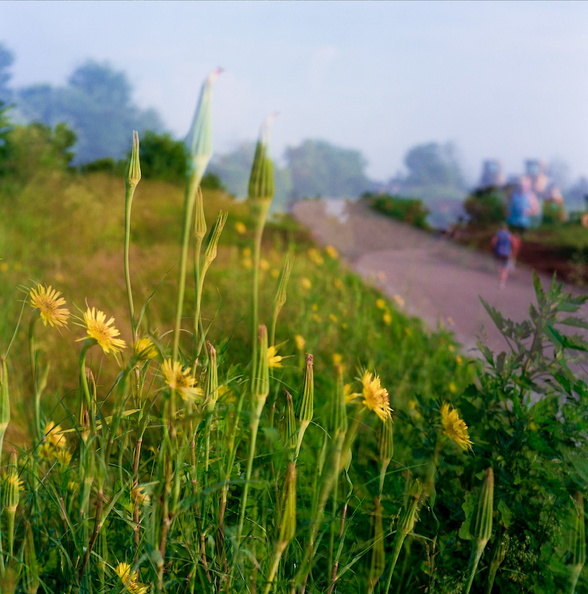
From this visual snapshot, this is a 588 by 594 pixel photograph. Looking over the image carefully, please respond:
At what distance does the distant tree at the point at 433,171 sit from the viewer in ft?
29.3

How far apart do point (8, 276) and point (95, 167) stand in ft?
13.2

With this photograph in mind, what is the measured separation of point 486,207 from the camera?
7.71m

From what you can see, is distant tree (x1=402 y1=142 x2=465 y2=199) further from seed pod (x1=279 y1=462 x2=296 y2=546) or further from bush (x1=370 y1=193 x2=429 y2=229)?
seed pod (x1=279 y1=462 x2=296 y2=546)

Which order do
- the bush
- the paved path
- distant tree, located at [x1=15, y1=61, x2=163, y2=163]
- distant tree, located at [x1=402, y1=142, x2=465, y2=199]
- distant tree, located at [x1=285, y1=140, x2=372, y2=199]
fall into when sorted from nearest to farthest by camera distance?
the paved path, the bush, distant tree, located at [x1=285, y1=140, x2=372, y2=199], distant tree, located at [x1=402, y1=142, x2=465, y2=199], distant tree, located at [x1=15, y1=61, x2=163, y2=163]

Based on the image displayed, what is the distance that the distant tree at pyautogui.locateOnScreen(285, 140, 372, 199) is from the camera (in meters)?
8.36

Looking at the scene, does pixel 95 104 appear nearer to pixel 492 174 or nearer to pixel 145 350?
pixel 492 174

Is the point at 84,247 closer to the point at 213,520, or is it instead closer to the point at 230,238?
the point at 230,238

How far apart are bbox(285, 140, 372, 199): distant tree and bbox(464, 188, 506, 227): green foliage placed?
137cm

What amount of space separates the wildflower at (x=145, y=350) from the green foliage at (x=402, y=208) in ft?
22.5

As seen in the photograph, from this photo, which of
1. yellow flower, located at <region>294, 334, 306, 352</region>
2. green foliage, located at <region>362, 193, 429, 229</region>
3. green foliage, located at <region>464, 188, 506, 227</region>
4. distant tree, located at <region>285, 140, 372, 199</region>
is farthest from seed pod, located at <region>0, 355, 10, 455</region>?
distant tree, located at <region>285, 140, 372, 199</region>

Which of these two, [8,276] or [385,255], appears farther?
[385,255]

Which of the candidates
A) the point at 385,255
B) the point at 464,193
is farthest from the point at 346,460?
the point at 464,193

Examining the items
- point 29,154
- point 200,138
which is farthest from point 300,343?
point 29,154

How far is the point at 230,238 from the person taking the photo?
4.47 m
